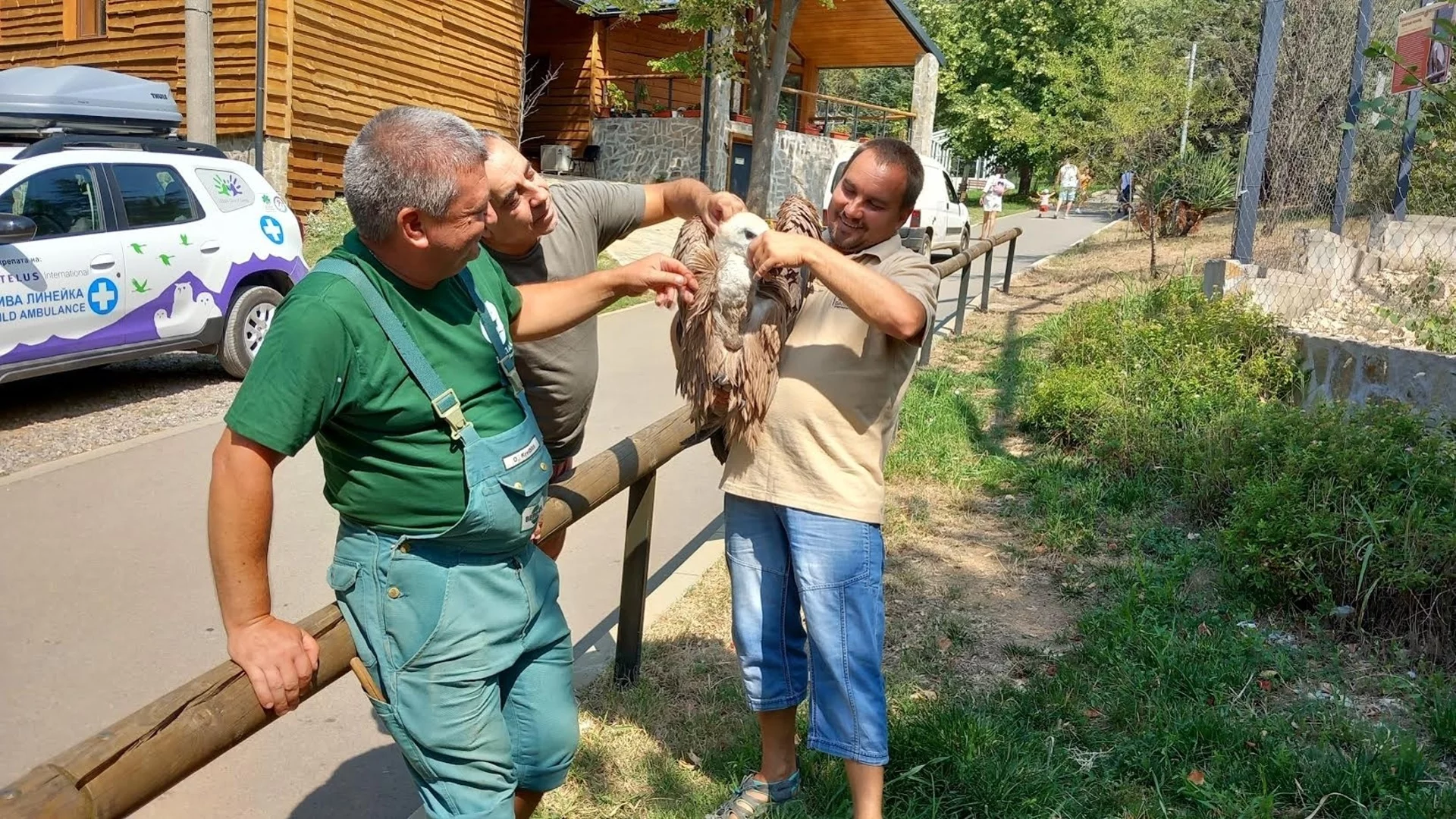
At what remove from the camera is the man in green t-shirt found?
170 centimetres

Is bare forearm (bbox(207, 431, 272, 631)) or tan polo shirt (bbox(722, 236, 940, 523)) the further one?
tan polo shirt (bbox(722, 236, 940, 523))

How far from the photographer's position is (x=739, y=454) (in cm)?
265

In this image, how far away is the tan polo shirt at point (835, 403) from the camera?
2500 millimetres

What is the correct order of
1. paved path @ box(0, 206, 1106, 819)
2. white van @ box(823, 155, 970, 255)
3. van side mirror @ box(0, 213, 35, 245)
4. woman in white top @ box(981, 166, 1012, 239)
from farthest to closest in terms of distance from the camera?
woman in white top @ box(981, 166, 1012, 239)
white van @ box(823, 155, 970, 255)
van side mirror @ box(0, 213, 35, 245)
paved path @ box(0, 206, 1106, 819)

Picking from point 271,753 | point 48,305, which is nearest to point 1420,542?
point 271,753

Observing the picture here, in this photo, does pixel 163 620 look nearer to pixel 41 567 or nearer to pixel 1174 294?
pixel 41 567

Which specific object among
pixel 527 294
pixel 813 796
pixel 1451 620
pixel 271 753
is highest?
pixel 527 294

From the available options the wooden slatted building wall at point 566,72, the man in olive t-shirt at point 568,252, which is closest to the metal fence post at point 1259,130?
the man in olive t-shirt at point 568,252

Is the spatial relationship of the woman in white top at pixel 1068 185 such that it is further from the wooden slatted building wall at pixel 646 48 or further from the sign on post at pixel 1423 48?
the sign on post at pixel 1423 48

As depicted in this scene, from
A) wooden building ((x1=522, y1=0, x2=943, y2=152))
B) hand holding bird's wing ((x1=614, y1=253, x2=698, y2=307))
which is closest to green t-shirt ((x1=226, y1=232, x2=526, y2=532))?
hand holding bird's wing ((x1=614, y1=253, x2=698, y2=307))

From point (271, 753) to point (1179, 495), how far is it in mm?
4435

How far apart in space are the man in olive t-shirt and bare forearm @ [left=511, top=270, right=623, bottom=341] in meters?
0.31

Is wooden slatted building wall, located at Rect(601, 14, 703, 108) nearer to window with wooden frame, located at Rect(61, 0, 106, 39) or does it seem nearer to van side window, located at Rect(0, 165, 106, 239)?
window with wooden frame, located at Rect(61, 0, 106, 39)

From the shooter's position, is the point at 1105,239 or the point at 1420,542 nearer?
the point at 1420,542
